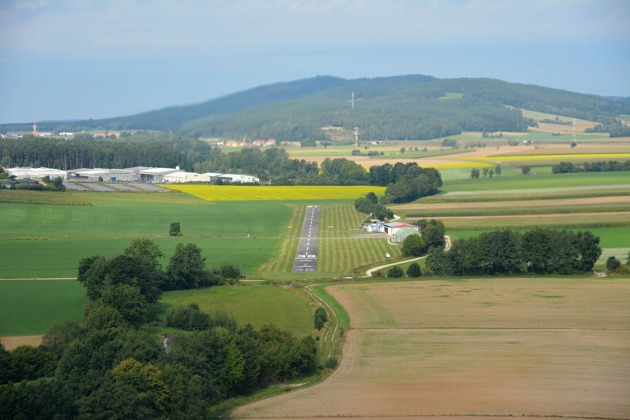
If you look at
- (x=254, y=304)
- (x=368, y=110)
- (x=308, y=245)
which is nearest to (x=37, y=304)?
(x=254, y=304)

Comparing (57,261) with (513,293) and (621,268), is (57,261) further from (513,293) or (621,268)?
(621,268)

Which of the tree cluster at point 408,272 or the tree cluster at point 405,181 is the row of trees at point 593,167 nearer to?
the tree cluster at point 405,181

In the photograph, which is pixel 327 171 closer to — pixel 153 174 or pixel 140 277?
pixel 153 174

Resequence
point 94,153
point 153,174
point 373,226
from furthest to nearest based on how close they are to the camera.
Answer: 1. point 94,153
2. point 153,174
3. point 373,226

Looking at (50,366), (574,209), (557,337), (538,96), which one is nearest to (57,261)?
(50,366)

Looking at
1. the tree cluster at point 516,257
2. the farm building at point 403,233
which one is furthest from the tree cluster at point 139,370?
the farm building at point 403,233

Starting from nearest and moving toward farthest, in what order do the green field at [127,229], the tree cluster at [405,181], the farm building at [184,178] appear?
the green field at [127,229] < the tree cluster at [405,181] < the farm building at [184,178]
